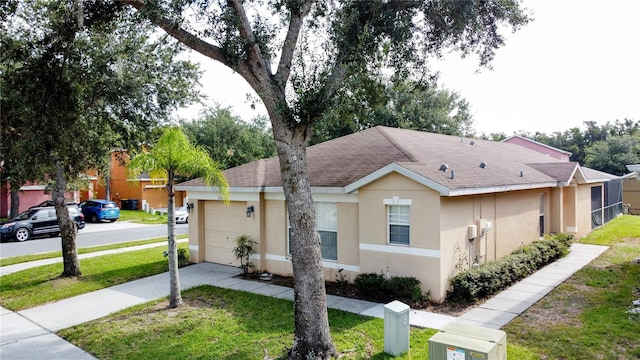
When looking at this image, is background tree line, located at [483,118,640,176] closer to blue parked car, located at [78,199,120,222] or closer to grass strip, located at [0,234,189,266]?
grass strip, located at [0,234,189,266]

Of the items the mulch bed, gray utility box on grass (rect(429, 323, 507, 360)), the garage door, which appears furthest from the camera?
the garage door

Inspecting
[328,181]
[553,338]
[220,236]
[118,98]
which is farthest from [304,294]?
[118,98]

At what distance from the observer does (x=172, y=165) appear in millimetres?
9641

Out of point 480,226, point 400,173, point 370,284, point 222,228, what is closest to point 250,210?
point 222,228

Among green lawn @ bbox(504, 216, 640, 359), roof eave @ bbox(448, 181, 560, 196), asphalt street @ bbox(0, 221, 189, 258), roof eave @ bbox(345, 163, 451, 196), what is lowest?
asphalt street @ bbox(0, 221, 189, 258)

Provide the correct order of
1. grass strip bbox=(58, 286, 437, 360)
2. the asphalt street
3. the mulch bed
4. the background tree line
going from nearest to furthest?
1. grass strip bbox=(58, 286, 437, 360)
2. the mulch bed
3. the asphalt street
4. the background tree line

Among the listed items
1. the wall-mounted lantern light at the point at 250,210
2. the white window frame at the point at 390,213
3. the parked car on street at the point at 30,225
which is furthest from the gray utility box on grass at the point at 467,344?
the parked car on street at the point at 30,225

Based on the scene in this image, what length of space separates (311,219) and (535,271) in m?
8.96

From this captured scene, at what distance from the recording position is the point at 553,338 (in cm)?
745

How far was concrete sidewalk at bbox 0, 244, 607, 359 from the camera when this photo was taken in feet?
26.1

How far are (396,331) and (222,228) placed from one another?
8736 millimetres

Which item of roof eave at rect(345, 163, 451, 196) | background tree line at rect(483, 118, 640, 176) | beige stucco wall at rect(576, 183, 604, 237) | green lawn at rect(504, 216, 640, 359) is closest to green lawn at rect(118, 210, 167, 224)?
roof eave at rect(345, 163, 451, 196)

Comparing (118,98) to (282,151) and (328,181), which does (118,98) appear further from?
(282,151)

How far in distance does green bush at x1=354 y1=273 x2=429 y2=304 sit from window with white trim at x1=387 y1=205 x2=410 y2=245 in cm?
93
